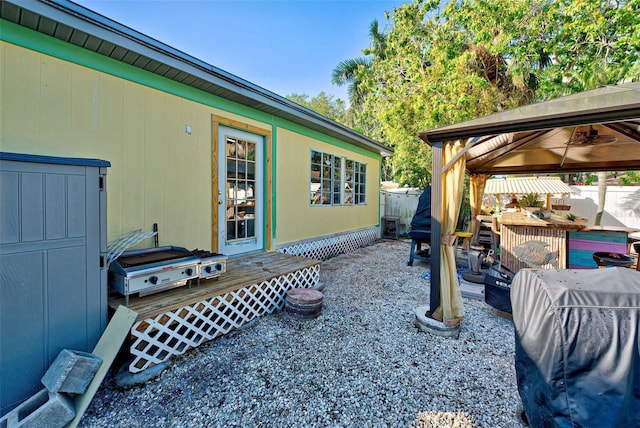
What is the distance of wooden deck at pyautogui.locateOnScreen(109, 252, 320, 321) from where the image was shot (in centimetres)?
234

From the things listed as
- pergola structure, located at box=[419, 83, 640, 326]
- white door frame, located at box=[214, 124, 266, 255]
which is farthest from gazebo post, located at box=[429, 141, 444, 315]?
white door frame, located at box=[214, 124, 266, 255]

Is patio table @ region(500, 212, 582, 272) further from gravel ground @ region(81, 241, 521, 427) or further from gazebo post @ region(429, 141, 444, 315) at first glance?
gazebo post @ region(429, 141, 444, 315)

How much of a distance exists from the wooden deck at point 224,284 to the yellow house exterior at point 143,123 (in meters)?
0.59

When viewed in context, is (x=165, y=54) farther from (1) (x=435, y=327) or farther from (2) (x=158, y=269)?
(1) (x=435, y=327)

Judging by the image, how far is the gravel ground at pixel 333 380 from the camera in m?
1.82

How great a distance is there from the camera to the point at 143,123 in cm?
321

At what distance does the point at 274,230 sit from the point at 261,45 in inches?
221

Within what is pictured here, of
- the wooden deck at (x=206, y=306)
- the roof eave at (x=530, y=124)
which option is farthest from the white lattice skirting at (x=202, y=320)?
the roof eave at (x=530, y=124)

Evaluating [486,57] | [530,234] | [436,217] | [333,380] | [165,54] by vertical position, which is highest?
[486,57]

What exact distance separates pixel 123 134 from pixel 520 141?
5.52 m

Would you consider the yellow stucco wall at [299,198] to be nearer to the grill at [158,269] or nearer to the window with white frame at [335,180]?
the window with white frame at [335,180]

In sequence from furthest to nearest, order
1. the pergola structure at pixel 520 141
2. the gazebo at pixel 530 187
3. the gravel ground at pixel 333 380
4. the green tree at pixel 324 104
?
the green tree at pixel 324 104
the gazebo at pixel 530 187
the pergola structure at pixel 520 141
the gravel ground at pixel 333 380

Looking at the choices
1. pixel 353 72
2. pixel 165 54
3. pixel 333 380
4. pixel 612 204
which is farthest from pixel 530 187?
pixel 353 72

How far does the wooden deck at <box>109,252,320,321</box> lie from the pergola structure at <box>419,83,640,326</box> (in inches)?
74.6
